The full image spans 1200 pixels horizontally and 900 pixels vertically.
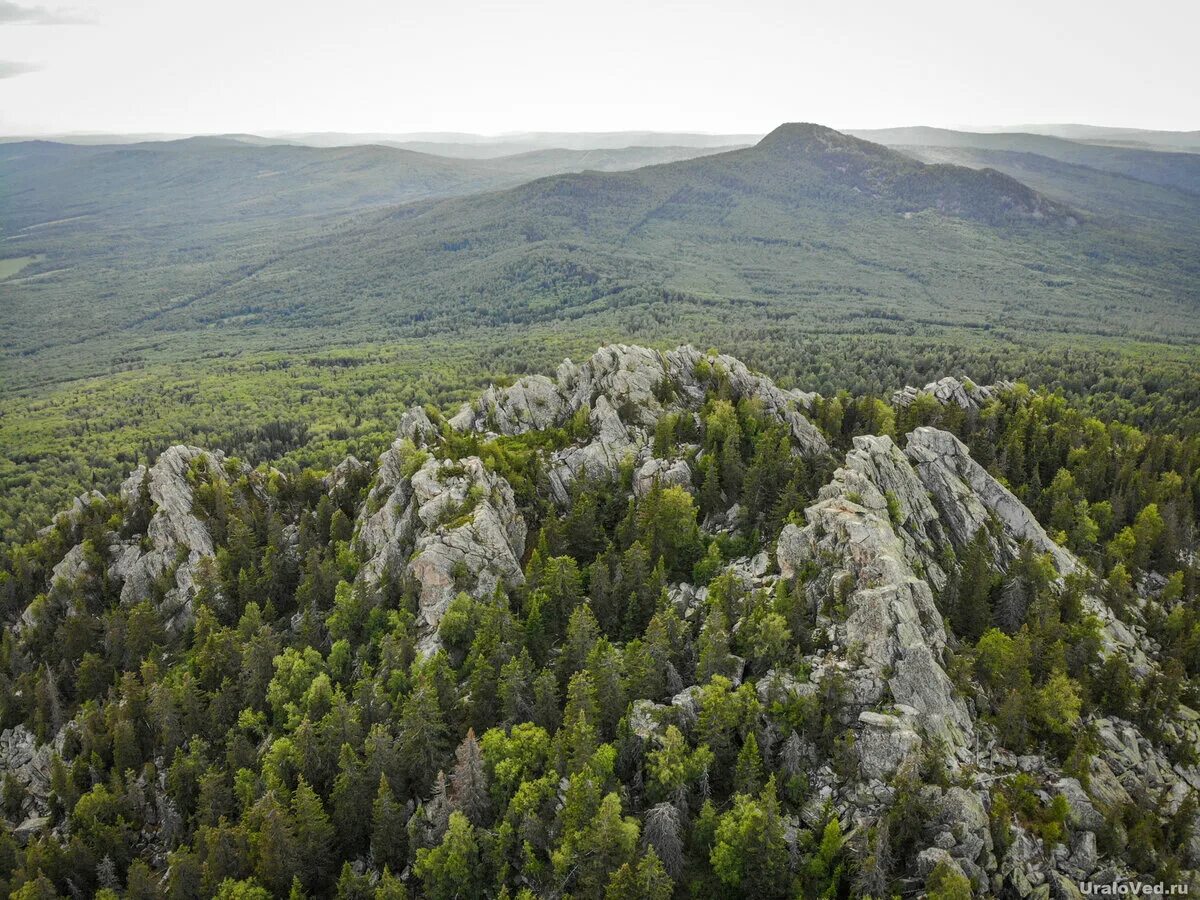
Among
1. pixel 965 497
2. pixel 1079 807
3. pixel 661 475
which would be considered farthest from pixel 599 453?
pixel 1079 807

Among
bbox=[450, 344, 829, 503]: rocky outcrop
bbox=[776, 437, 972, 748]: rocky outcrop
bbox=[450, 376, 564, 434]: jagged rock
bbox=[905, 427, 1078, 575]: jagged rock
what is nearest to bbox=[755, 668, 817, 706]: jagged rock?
bbox=[776, 437, 972, 748]: rocky outcrop

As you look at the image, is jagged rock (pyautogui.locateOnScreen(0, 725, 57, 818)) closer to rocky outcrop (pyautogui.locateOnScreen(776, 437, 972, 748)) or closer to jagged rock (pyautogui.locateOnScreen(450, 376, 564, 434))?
jagged rock (pyautogui.locateOnScreen(450, 376, 564, 434))

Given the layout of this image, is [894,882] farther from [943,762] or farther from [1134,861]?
[1134,861]

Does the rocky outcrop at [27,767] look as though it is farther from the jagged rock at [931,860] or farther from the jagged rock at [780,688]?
the jagged rock at [931,860]

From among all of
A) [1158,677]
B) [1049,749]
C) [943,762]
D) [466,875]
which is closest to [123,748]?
[466,875]

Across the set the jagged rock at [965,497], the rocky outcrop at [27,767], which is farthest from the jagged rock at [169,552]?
the jagged rock at [965,497]

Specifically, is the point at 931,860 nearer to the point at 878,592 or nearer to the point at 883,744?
the point at 883,744
